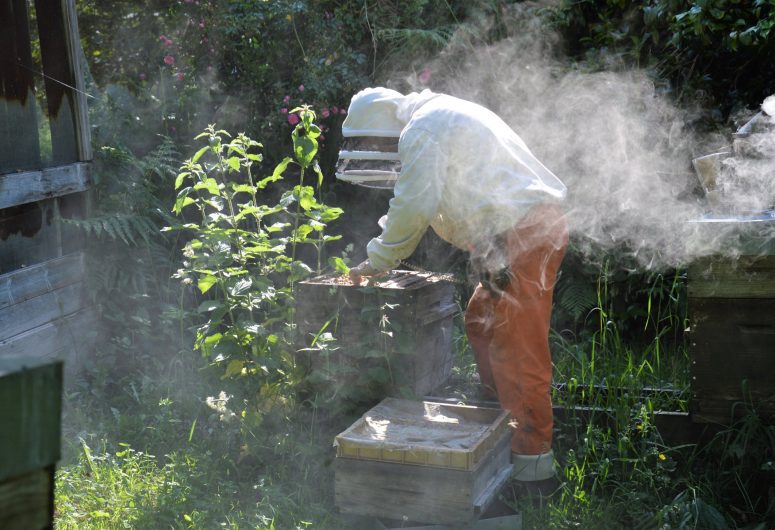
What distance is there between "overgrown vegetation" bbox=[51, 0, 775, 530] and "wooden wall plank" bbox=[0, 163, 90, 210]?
0.21 m

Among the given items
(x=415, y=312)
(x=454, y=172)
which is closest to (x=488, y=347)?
(x=415, y=312)

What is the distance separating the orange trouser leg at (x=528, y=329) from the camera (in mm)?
3217

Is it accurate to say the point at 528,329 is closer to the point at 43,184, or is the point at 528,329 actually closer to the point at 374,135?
the point at 374,135

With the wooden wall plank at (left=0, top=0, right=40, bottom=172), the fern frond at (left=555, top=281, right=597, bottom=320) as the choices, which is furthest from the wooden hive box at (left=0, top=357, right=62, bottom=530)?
the fern frond at (left=555, top=281, right=597, bottom=320)

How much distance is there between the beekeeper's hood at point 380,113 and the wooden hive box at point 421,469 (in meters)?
1.15

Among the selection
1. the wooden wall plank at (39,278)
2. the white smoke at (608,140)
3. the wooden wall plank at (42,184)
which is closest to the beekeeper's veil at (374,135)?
the white smoke at (608,140)

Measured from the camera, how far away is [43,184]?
13.7 ft

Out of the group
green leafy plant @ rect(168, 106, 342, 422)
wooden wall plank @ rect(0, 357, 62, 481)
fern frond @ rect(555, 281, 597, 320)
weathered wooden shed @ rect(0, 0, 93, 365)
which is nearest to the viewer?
wooden wall plank @ rect(0, 357, 62, 481)

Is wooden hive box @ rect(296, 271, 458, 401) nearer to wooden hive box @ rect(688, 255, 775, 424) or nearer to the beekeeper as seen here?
the beekeeper

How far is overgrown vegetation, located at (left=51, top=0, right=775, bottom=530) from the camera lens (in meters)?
3.18

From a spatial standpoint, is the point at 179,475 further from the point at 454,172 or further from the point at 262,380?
the point at 454,172

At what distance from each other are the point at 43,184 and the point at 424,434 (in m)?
2.45

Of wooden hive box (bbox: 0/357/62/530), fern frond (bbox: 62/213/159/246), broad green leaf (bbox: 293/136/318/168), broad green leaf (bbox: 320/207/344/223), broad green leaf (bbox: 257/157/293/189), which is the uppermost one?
wooden hive box (bbox: 0/357/62/530)

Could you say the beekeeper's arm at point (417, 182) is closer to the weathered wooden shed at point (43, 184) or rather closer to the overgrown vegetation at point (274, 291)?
the overgrown vegetation at point (274, 291)
